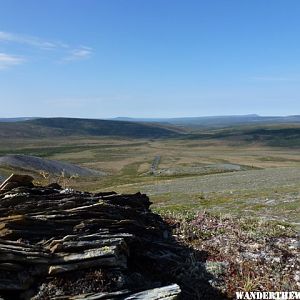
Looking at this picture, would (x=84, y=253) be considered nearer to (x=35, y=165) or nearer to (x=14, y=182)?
(x=14, y=182)

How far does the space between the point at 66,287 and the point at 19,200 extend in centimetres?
624

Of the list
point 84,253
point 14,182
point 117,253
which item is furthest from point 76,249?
point 14,182

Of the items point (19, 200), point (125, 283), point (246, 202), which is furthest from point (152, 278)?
point (246, 202)

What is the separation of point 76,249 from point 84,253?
0.41 m

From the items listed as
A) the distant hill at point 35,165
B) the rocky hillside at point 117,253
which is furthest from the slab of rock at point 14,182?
the distant hill at point 35,165

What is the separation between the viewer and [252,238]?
→ 74.4ft

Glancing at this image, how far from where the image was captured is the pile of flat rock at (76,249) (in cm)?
1487

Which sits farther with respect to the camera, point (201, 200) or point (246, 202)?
point (201, 200)

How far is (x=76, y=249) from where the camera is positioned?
53.0 feet

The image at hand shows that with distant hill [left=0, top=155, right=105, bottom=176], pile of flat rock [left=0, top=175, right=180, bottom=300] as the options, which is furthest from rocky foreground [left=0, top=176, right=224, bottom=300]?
distant hill [left=0, top=155, right=105, bottom=176]

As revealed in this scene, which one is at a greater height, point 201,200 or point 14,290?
point 14,290

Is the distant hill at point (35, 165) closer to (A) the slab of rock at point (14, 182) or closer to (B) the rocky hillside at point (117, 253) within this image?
(A) the slab of rock at point (14, 182)

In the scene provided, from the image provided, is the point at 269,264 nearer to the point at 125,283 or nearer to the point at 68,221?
the point at 125,283

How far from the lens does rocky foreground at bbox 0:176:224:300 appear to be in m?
14.9
